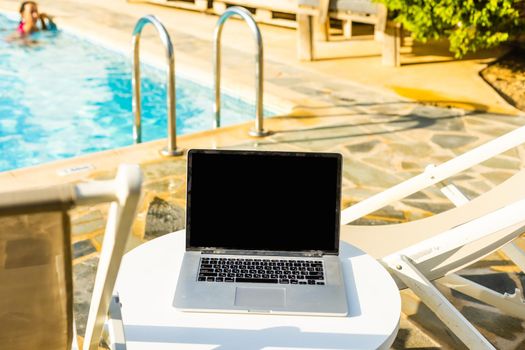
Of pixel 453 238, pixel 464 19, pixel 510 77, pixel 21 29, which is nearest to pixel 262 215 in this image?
pixel 453 238

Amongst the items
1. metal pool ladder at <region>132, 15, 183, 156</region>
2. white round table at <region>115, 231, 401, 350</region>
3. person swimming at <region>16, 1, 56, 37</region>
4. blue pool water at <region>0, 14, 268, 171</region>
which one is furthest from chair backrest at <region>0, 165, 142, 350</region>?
person swimming at <region>16, 1, 56, 37</region>

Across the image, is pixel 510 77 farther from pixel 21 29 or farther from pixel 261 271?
pixel 21 29

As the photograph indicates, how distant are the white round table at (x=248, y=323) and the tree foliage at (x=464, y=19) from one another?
244 inches

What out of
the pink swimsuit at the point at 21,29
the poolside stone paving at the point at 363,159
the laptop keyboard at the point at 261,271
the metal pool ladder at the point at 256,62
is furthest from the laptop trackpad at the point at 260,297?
the pink swimsuit at the point at 21,29

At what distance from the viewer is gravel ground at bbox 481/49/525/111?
775cm

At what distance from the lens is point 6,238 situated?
4.45 feet

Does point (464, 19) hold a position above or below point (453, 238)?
above

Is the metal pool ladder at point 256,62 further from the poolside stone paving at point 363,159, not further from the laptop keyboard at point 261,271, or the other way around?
the laptop keyboard at point 261,271

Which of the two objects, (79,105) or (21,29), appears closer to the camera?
(79,105)

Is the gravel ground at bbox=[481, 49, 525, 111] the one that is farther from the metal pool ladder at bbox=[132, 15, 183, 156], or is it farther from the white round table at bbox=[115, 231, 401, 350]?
the white round table at bbox=[115, 231, 401, 350]

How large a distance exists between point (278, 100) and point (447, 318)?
513 centimetres

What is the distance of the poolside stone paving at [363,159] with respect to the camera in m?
3.59

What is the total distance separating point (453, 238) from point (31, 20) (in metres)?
11.3

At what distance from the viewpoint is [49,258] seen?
4.65 feet
